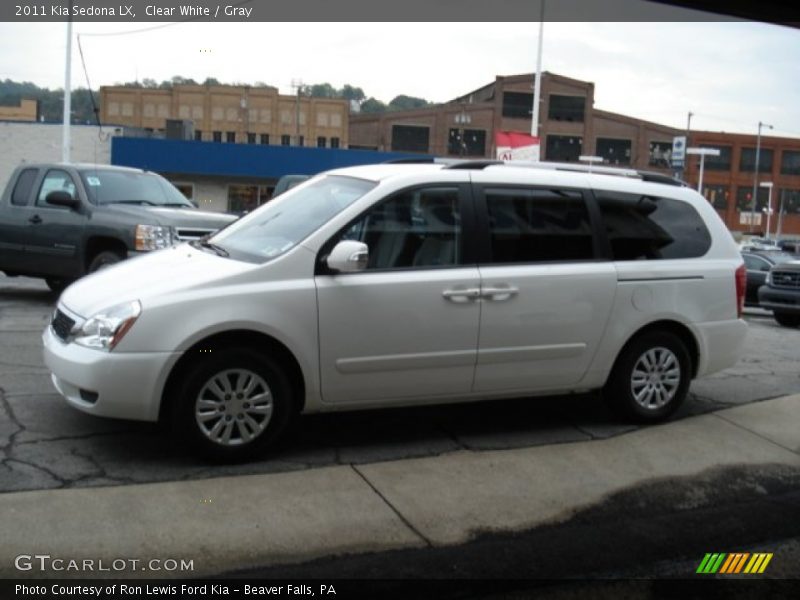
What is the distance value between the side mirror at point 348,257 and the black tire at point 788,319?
1153 cm

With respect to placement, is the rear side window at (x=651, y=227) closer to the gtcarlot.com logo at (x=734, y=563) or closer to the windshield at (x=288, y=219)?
the windshield at (x=288, y=219)

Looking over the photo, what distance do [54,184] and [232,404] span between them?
281 inches

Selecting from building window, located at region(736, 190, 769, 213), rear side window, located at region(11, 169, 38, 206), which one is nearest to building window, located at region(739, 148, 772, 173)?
building window, located at region(736, 190, 769, 213)

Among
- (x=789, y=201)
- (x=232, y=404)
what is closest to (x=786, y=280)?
(x=232, y=404)

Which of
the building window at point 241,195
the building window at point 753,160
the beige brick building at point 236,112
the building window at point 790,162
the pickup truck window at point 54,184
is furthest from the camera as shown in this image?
the building window at point 790,162

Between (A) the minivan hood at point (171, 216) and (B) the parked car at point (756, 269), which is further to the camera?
(B) the parked car at point (756, 269)

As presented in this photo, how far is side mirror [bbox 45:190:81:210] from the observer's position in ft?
32.8

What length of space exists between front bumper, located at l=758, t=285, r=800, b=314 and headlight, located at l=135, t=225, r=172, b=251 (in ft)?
33.2

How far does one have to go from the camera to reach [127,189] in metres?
10.5

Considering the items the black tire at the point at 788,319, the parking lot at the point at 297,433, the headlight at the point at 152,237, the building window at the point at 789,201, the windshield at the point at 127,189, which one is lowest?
the black tire at the point at 788,319

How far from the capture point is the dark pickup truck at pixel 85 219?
9695 mm

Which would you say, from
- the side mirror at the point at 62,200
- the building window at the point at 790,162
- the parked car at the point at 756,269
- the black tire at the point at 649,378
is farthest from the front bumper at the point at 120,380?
the building window at the point at 790,162

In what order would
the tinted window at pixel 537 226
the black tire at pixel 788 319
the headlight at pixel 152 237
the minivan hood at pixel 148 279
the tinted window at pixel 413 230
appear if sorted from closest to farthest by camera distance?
1. the minivan hood at pixel 148 279
2. the tinted window at pixel 413 230
3. the tinted window at pixel 537 226
4. the headlight at pixel 152 237
5. the black tire at pixel 788 319

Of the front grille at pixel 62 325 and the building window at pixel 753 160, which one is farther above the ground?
the building window at pixel 753 160
